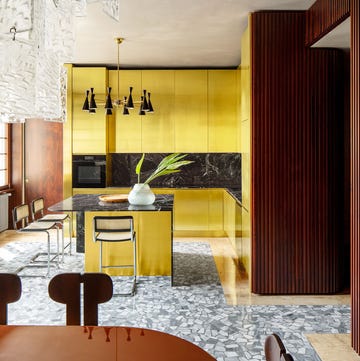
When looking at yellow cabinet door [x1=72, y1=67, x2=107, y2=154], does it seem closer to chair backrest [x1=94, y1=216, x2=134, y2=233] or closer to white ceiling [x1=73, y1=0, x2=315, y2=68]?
white ceiling [x1=73, y1=0, x2=315, y2=68]

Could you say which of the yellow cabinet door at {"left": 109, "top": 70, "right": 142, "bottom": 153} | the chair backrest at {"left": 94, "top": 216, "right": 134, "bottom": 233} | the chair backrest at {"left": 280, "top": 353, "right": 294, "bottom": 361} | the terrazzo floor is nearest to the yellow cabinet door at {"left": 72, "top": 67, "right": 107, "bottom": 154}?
the yellow cabinet door at {"left": 109, "top": 70, "right": 142, "bottom": 153}

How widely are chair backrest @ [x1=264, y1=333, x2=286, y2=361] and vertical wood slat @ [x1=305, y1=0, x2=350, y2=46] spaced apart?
2768 mm

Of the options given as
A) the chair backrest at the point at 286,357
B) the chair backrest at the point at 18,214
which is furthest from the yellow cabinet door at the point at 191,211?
the chair backrest at the point at 286,357

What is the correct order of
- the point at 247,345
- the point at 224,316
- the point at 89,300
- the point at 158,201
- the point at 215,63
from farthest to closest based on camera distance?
the point at 215,63, the point at 158,201, the point at 224,316, the point at 247,345, the point at 89,300

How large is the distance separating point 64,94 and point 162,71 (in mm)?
6009

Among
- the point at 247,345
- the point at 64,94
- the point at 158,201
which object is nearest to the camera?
the point at 64,94

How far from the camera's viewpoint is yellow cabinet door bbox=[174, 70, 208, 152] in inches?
282

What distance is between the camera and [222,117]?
719 cm

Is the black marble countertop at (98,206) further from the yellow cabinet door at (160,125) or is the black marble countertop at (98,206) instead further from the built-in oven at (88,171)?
the yellow cabinet door at (160,125)

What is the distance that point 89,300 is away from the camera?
1.84m

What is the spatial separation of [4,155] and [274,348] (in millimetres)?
7261

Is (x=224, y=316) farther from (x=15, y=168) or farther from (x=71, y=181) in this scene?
(x=15, y=168)

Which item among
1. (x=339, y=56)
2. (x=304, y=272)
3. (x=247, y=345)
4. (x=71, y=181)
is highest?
(x=339, y=56)

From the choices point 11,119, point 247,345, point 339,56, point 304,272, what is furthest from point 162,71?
point 11,119
